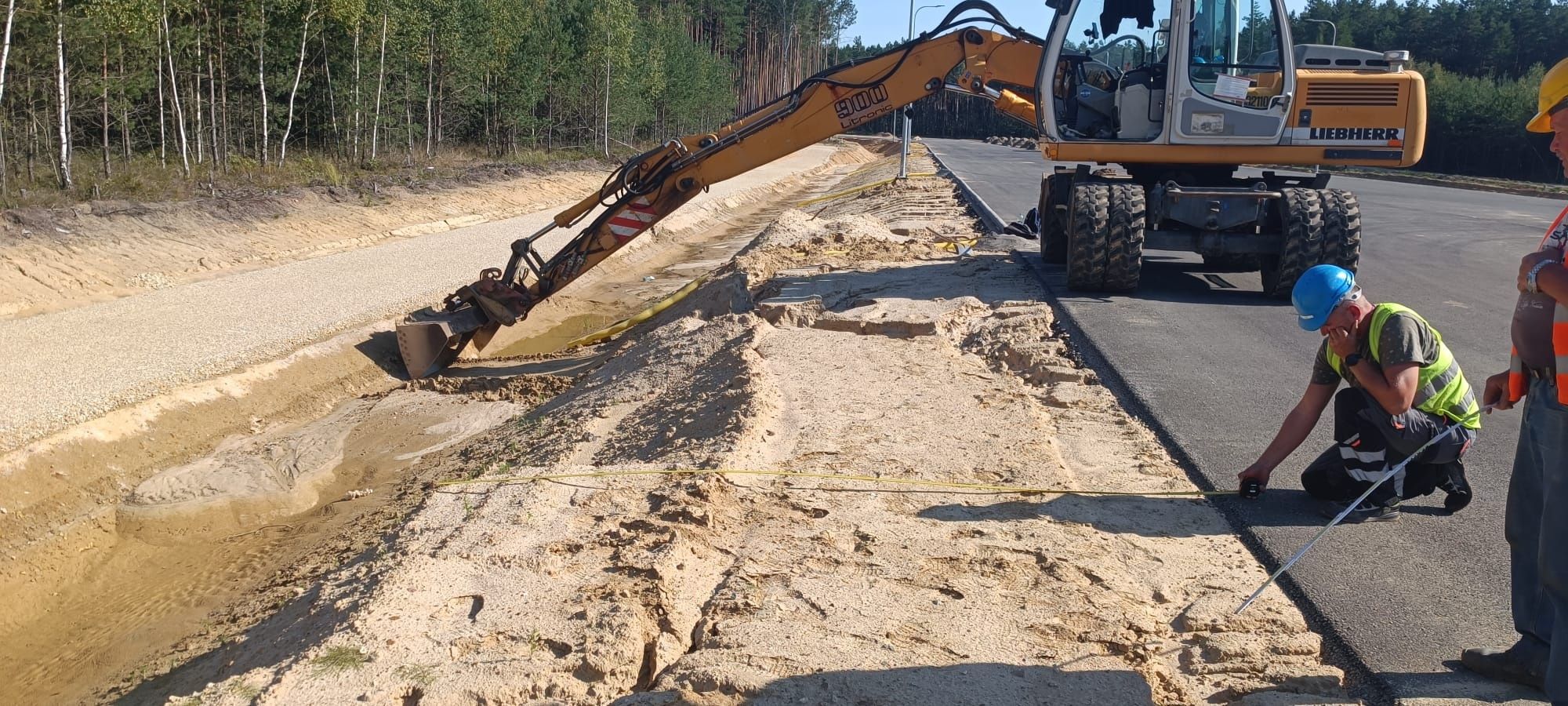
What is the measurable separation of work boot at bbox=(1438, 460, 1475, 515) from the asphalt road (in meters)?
0.06

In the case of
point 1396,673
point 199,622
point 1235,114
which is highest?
point 1235,114

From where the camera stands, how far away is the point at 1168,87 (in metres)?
10.2

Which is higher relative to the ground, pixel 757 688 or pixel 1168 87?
pixel 1168 87

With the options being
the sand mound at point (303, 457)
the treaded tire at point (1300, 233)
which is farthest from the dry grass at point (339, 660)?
the treaded tire at point (1300, 233)

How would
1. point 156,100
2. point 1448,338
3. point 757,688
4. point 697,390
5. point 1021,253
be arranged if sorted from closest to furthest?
1. point 757,688
2. point 697,390
3. point 1448,338
4. point 1021,253
5. point 156,100

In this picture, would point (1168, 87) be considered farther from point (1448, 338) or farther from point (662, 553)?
point (662, 553)

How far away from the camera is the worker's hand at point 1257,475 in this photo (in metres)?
5.12

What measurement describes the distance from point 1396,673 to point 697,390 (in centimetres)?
551

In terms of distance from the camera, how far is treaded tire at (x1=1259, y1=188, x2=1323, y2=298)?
10062 millimetres

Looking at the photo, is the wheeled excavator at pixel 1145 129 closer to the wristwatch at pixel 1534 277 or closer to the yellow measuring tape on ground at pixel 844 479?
the yellow measuring tape on ground at pixel 844 479

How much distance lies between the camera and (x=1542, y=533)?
10.4 feet

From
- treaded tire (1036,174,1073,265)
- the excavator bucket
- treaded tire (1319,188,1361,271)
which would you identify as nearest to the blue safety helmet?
treaded tire (1319,188,1361,271)

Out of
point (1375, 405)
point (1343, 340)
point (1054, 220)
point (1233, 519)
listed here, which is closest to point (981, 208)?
point (1054, 220)

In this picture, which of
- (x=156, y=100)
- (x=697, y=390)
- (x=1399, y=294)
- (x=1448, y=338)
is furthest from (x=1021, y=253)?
(x=156, y=100)
